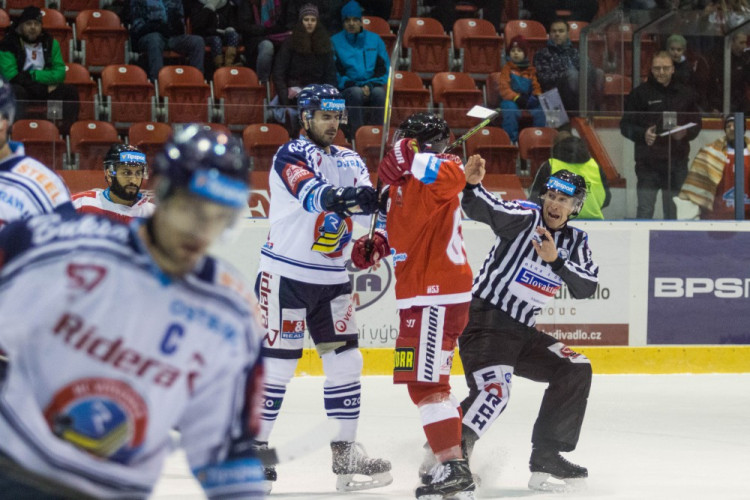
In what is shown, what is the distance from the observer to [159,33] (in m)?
9.18

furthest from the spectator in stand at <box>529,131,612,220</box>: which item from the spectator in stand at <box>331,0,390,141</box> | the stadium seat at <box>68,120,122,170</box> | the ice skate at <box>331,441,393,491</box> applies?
the ice skate at <box>331,441,393,491</box>

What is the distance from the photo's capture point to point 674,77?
8.13 meters

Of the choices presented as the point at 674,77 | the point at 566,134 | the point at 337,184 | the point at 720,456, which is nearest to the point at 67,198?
the point at 337,184

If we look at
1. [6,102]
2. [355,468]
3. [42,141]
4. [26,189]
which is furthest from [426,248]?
[42,141]

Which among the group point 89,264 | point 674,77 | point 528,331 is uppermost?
point 674,77

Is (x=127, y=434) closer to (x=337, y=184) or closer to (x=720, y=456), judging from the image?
(x=337, y=184)

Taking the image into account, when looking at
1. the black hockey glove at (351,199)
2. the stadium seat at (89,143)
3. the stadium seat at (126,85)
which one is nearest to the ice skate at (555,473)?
the black hockey glove at (351,199)

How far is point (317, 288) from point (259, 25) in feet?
17.4

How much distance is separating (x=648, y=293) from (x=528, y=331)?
10.2 ft

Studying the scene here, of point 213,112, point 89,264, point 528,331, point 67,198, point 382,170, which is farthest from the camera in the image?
point 213,112

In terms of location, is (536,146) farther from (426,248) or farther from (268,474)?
(268,474)

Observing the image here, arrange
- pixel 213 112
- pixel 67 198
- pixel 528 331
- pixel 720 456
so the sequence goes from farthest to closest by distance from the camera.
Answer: pixel 213 112
pixel 720 456
pixel 528 331
pixel 67 198

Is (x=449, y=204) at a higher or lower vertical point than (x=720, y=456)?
higher

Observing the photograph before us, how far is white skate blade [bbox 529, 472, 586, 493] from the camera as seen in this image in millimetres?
4258
